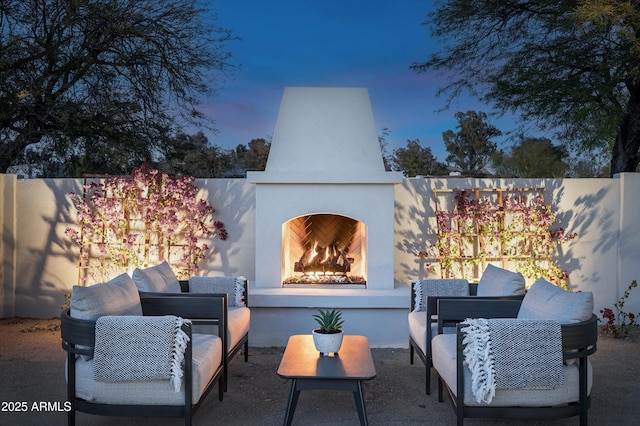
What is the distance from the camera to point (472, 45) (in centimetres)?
851

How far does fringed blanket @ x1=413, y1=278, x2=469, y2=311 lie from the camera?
4406mm

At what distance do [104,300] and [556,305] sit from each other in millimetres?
2642

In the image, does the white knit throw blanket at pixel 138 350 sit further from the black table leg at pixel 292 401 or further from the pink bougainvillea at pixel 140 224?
the pink bougainvillea at pixel 140 224

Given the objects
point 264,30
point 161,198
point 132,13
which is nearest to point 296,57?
point 264,30

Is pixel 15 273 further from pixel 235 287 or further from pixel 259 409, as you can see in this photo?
pixel 259 409

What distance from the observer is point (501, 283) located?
3.98 meters

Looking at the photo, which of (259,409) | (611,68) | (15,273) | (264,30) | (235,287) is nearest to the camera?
(259,409)

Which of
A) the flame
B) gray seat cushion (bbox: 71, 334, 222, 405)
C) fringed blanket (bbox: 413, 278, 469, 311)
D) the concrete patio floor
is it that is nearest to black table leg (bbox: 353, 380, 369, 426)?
the concrete patio floor

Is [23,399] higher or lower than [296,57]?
lower

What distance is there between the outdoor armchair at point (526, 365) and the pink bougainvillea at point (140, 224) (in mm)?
3904

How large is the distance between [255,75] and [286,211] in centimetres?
492

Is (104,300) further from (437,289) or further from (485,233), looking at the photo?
(485,233)

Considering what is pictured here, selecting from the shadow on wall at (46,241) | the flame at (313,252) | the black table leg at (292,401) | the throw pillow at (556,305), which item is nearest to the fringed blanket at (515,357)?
the throw pillow at (556,305)

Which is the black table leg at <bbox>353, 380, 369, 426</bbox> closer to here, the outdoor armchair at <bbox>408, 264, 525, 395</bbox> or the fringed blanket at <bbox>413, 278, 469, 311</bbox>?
the outdoor armchair at <bbox>408, 264, 525, 395</bbox>
